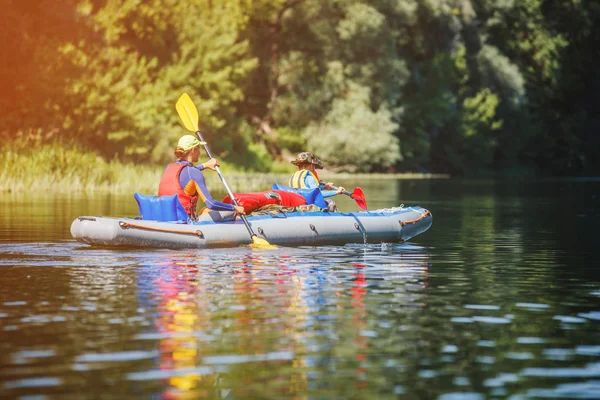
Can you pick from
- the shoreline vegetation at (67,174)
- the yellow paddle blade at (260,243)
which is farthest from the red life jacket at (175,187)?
the shoreline vegetation at (67,174)

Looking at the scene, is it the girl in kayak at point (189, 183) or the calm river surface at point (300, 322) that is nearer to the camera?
the calm river surface at point (300, 322)

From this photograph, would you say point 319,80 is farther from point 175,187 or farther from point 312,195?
point 175,187

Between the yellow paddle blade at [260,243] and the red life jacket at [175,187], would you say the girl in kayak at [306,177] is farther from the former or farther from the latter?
the red life jacket at [175,187]

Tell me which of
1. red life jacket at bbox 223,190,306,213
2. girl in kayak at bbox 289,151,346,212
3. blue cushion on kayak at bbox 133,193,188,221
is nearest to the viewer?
blue cushion on kayak at bbox 133,193,188,221

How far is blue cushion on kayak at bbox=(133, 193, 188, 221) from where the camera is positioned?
14.5 metres

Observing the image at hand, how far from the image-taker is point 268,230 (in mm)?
15062

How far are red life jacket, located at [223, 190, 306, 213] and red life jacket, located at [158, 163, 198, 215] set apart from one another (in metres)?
0.73

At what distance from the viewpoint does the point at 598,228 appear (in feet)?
67.8

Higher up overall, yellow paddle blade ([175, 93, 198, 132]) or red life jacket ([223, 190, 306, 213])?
yellow paddle blade ([175, 93, 198, 132])

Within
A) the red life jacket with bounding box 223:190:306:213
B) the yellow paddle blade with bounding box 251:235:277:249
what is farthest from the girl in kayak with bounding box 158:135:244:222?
the red life jacket with bounding box 223:190:306:213

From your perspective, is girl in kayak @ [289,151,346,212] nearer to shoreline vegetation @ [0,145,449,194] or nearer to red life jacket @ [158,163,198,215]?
red life jacket @ [158,163,198,215]

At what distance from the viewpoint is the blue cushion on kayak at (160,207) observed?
14.5m

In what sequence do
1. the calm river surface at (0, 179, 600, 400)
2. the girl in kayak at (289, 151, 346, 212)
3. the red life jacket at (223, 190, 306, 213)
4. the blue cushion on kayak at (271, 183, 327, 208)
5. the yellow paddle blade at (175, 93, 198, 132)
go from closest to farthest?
the calm river surface at (0, 179, 600, 400) < the red life jacket at (223, 190, 306, 213) < the blue cushion on kayak at (271, 183, 327, 208) < the girl in kayak at (289, 151, 346, 212) < the yellow paddle blade at (175, 93, 198, 132)

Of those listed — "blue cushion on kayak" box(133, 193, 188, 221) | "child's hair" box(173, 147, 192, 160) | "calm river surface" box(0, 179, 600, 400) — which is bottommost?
"calm river surface" box(0, 179, 600, 400)
